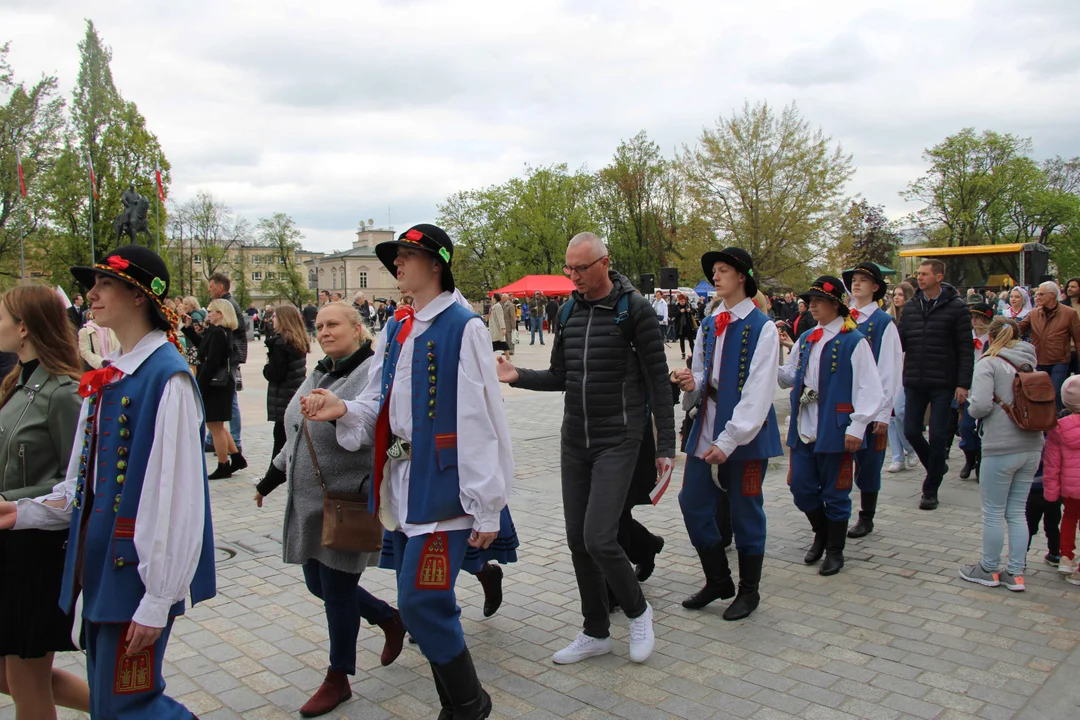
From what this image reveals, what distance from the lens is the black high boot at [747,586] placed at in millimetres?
4809

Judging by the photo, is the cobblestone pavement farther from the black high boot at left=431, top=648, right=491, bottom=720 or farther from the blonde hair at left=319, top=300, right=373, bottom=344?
the blonde hair at left=319, top=300, right=373, bottom=344

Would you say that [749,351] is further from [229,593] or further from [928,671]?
[229,593]

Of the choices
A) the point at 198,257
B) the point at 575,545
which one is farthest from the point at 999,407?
the point at 198,257

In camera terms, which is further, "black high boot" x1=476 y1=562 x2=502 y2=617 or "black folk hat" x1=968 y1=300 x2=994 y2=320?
"black folk hat" x1=968 y1=300 x2=994 y2=320

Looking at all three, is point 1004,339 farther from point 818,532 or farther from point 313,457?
point 313,457

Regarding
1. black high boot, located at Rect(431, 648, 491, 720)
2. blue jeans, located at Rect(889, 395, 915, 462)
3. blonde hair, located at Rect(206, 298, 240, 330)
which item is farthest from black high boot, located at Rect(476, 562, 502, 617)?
blue jeans, located at Rect(889, 395, 915, 462)

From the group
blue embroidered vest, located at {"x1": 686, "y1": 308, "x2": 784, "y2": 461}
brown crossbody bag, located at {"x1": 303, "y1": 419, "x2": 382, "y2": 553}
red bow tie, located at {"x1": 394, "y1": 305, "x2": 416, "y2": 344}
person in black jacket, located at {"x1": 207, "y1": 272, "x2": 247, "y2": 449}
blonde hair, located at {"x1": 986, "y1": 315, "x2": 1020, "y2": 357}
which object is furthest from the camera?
person in black jacket, located at {"x1": 207, "y1": 272, "x2": 247, "y2": 449}

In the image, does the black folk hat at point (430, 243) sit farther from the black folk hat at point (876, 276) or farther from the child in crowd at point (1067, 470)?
the black folk hat at point (876, 276)

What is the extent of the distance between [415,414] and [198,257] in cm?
7667

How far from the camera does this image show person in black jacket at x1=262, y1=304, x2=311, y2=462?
7.34 meters

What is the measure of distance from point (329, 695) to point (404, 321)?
67.1 inches

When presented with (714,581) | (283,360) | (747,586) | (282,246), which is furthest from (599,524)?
(282,246)

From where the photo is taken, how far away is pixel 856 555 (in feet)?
19.8

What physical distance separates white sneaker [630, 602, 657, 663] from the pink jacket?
2.92 metres
